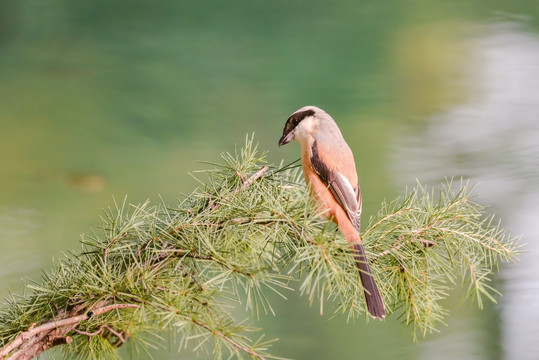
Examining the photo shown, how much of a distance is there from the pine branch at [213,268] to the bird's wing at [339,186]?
0.11 metres

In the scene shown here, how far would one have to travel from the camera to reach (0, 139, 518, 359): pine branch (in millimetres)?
604

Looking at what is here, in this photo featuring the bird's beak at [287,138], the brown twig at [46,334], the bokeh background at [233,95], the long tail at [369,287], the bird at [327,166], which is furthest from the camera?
the bokeh background at [233,95]

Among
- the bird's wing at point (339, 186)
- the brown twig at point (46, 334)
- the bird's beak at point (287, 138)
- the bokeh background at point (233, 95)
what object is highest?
the bokeh background at point (233, 95)

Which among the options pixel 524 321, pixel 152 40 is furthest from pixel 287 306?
pixel 152 40

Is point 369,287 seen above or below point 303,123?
below

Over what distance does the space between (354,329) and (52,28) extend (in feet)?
4.33

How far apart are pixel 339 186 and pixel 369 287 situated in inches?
10.0

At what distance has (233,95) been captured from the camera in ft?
6.13

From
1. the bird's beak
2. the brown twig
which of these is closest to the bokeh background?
the bird's beak

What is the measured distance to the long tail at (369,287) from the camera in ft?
2.25

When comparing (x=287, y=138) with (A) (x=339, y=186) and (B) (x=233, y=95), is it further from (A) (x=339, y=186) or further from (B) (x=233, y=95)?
(B) (x=233, y=95)

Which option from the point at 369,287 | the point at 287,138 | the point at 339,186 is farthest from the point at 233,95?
the point at 369,287

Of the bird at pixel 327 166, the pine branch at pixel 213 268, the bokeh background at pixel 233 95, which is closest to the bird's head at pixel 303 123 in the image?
the bird at pixel 327 166

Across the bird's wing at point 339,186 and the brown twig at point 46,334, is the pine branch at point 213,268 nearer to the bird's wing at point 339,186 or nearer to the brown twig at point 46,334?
the brown twig at point 46,334
